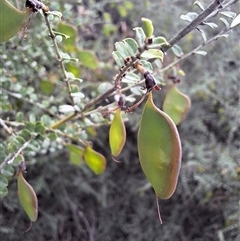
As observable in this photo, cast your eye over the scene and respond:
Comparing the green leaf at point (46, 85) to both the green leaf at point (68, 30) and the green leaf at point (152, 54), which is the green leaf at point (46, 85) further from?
the green leaf at point (152, 54)

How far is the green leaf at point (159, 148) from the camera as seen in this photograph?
32 centimetres

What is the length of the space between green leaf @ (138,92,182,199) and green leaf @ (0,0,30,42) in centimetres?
13

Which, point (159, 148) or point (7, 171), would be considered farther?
point (7, 171)

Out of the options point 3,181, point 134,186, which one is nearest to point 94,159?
point 3,181

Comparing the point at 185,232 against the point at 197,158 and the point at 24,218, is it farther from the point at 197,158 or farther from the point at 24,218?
the point at 24,218

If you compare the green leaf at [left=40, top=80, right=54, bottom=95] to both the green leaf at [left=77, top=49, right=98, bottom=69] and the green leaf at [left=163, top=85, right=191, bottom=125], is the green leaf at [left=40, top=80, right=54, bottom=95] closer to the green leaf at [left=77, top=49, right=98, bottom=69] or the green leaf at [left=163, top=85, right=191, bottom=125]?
the green leaf at [left=77, top=49, right=98, bottom=69]

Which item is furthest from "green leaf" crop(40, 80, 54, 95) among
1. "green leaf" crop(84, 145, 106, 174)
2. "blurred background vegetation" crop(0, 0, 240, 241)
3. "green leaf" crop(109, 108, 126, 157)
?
"green leaf" crop(109, 108, 126, 157)

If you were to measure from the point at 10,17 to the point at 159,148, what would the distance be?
0.17 m

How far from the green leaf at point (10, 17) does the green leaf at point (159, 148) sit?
5.0 inches

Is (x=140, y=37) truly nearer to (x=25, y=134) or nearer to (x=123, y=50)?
(x=123, y=50)

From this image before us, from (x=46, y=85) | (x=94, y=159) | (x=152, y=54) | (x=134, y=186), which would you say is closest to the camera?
(x=152, y=54)

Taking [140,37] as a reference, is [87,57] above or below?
below

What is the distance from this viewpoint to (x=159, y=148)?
333 millimetres

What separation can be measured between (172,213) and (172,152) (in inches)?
23.9
